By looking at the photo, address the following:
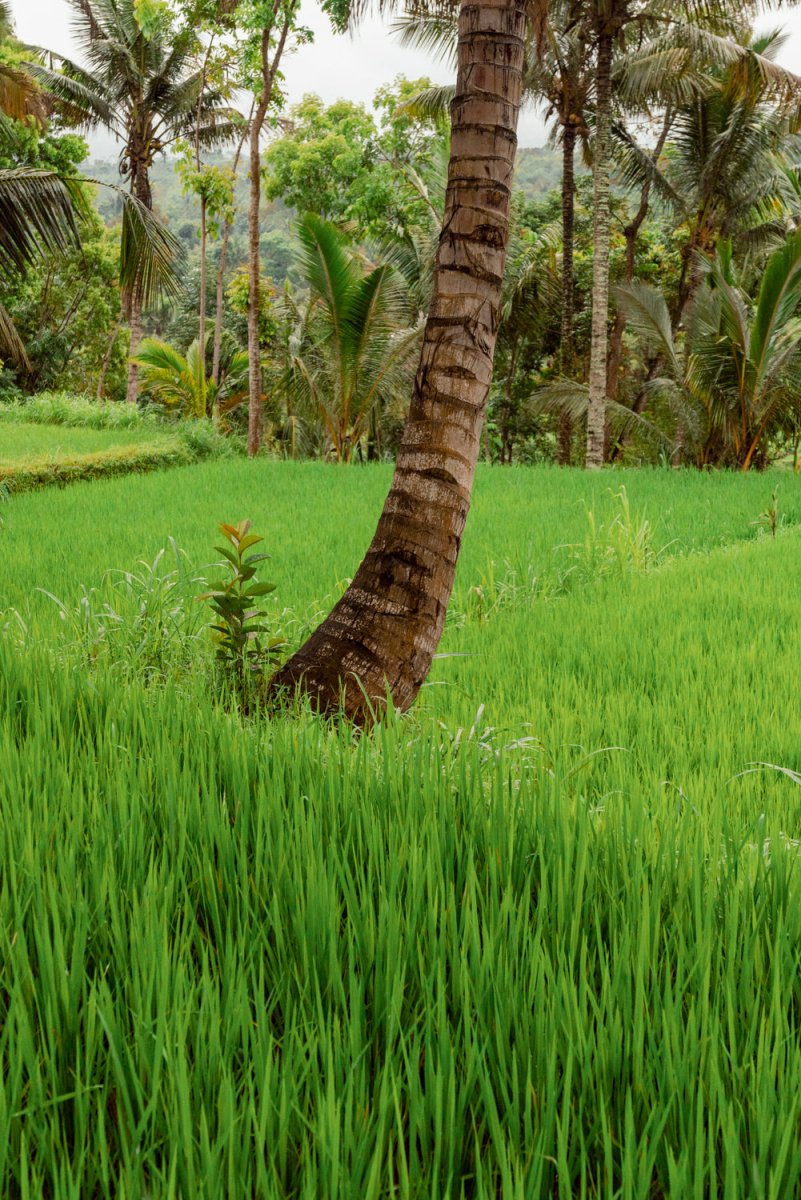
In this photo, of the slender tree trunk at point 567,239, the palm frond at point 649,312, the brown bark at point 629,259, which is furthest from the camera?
the brown bark at point 629,259

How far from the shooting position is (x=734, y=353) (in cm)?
1102

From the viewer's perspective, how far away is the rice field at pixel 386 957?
725mm

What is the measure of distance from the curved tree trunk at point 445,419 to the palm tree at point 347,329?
7842 mm

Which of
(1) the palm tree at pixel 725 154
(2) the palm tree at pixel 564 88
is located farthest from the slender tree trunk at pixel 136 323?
(1) the palm tree at pixel 725 154

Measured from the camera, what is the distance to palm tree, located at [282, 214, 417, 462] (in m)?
10.1

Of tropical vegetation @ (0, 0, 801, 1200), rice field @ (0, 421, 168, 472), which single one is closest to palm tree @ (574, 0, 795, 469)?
tropical vegetation @ (0, 0, 801, 1200)

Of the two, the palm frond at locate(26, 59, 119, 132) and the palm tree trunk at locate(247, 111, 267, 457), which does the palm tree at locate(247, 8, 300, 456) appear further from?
the palm frond at locate(26, 59, 119, 132)

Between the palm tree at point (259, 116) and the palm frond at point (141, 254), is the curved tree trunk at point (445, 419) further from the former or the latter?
the palm tree at point (259, 116)

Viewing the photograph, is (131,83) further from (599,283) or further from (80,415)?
(599,283)

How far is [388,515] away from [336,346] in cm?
880

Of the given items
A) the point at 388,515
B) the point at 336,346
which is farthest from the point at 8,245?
the point at 388,515

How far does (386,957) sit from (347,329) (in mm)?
10187

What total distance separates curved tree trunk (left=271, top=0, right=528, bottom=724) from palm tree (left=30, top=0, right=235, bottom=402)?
13861 millimetres

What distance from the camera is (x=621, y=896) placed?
3.99ft
